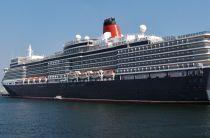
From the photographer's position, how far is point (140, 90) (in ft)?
221

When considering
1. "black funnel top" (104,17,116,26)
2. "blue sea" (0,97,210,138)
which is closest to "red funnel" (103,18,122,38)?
"black funnel top" (104,17,116,26)

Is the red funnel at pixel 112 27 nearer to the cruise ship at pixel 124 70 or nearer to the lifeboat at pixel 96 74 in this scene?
the cruise ship at pixel 124 70

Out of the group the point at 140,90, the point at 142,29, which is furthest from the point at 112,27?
the point at 140,90

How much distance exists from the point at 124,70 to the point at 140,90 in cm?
669

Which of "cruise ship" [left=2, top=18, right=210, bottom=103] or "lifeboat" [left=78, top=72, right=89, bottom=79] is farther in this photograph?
"lifeboat" [left=78, top=72, right=89, bottom=79]

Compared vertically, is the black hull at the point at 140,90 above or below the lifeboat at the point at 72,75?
below

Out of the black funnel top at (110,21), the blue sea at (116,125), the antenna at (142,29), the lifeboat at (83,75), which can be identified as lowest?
the blue sea at (116,125)

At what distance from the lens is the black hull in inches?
2340

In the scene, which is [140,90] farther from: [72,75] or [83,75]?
[72,75]

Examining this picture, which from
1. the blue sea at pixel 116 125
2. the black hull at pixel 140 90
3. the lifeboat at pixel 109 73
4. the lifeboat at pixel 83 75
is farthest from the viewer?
the lifeboat at pixel 83 75

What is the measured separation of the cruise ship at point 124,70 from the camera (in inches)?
2384

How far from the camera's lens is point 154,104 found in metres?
64.6

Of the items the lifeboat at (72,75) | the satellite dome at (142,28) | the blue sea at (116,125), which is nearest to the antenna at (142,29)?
the satellite dome at (142,28)

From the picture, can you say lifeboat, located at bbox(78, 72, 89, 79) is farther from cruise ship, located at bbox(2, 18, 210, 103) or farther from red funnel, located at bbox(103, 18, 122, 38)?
red funnel, located at bbox(103, 18, 122, 38)
